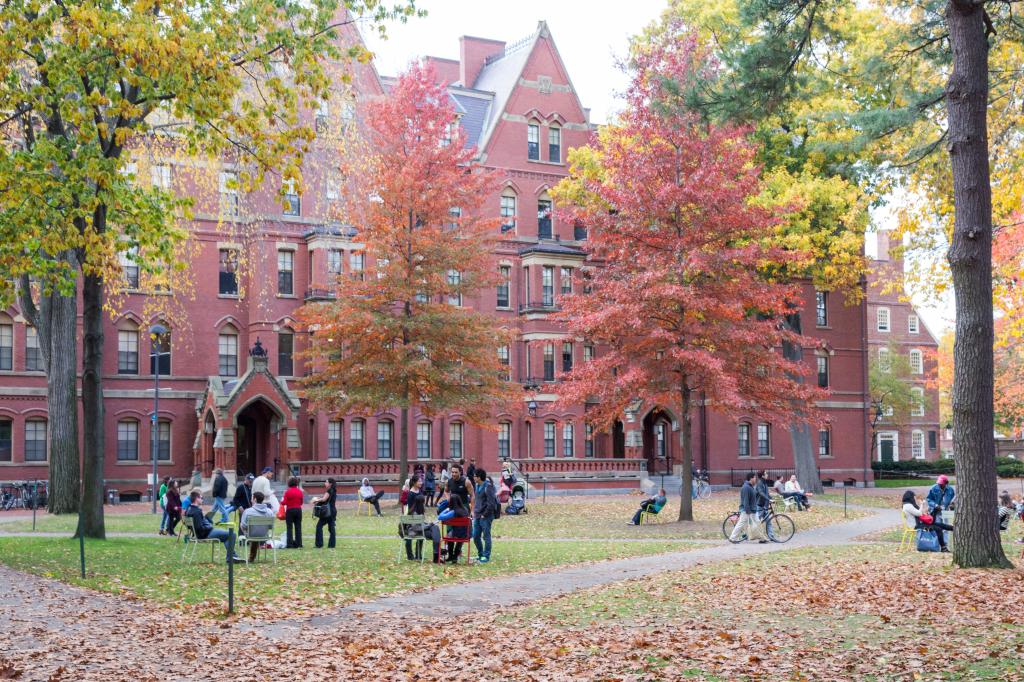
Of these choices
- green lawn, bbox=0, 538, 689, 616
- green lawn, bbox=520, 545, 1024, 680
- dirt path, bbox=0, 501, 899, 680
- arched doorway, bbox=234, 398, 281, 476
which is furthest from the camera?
arched doorway, bbox=234, 398, 281, 476

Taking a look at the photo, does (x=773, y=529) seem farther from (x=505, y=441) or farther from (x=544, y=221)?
(x=544, y=221)

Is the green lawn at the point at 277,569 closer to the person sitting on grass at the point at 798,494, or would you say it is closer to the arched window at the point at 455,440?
the person sitting on grass at the point at 798,494

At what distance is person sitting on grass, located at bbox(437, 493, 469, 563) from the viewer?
19522mm

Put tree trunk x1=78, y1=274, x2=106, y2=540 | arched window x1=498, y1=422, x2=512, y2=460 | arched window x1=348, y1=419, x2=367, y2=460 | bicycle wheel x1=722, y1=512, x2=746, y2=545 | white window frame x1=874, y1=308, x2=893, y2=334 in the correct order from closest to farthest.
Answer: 1. tree trunk x1=78, y1=274, x2=106, y2=540
2. bicycle wheel x1=722, y1=512, x2=746, y2=545
3. arched window x1=348, y1=419, x2=367, y2=460
4. arched window x1=498, y1=422, x2=512, y2=460
5. white window frame x1=874, y1=308, x2=893, y2=334

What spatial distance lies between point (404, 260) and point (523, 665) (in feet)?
84.5

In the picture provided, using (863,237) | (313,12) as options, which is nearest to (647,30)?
A: (863,237)

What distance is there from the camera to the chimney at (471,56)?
5769 centimetres

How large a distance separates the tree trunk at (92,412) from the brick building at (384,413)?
15954mm

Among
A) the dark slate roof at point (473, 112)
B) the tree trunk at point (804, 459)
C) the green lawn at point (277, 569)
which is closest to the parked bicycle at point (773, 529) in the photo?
the green lawn at point (277, 569)

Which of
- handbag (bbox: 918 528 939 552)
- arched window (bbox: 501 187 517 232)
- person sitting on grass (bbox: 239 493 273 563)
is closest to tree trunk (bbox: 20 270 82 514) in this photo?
person sitting on grass (bbox: 239 493 273 563)

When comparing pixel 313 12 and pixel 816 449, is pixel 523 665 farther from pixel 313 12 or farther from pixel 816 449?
pixel 816 449

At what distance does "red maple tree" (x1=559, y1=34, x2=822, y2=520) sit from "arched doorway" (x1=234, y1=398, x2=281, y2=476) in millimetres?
19998

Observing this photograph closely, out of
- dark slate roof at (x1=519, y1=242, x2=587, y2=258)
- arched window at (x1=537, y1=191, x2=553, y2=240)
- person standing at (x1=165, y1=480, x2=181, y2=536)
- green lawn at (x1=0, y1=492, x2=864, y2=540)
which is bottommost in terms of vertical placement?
green lawn at (x1=0, y1=492, x2=864, y2=540)

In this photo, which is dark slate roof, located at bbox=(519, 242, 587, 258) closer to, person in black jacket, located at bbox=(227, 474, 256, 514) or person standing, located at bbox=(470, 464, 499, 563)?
person in black jacket, located at bbox=(227, 474, 256, 514)
